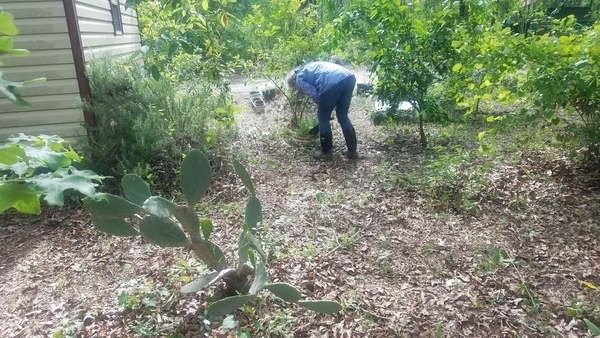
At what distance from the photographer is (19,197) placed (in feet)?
3.86

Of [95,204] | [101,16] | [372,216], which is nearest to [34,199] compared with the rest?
[95,204]

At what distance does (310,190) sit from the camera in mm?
4371

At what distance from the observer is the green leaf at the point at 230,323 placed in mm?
2246

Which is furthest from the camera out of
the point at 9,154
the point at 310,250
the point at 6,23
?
the point at 310,250

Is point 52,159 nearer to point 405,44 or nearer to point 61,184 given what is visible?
point 61,184

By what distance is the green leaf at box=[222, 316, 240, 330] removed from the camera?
2.25 metres

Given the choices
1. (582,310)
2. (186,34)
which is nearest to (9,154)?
(582,310)

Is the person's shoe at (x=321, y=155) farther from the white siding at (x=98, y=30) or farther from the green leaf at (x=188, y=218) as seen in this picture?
the green leaf at (x=188, y=218)

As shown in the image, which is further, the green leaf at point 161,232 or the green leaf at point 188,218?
the green leaf at point 188,218

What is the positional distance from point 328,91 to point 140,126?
2.21 metres

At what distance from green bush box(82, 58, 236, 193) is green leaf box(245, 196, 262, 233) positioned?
79.4 inches

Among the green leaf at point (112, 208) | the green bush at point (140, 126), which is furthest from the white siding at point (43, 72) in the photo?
the green leaf at point (112, 208)

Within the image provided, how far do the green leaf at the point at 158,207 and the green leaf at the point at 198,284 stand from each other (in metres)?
0.43

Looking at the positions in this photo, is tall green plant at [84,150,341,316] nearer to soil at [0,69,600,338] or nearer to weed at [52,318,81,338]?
soil at [0,69,600,338]
